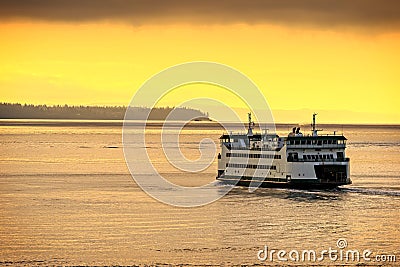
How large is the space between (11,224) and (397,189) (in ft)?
124

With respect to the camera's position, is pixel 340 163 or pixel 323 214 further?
pixel 340 163

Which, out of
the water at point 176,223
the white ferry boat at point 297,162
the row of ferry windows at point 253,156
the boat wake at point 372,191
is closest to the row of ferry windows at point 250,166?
the white ferry boat at point 297,162

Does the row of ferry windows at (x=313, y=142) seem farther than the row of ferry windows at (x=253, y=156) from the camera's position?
No

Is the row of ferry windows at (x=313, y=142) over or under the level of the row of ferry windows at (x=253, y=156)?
over

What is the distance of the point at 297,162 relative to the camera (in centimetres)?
7988

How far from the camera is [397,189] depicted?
8256 cm

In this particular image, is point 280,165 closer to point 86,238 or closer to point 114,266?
point 86,238

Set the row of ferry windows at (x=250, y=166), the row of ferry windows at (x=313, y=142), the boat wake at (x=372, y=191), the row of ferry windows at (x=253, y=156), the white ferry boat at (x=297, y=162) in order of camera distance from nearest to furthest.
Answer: the boat wake at (x=372, y=191)
the white ferry boat at (x=297, y=162)
the row of ferry windows at (x=313, y=142)
the row of ferry windows at (x=253, y=156)
the row of ferry windows at (x=250, y=166)

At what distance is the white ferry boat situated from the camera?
3137 inches

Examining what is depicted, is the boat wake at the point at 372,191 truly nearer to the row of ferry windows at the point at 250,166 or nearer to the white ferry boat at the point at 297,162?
the white ferry boat at the point at 297,162

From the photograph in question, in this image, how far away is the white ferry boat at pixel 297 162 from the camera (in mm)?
79688

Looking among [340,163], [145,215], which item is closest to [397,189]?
[340,163]

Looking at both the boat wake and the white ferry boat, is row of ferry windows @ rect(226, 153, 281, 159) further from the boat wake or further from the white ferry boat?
the boat wake

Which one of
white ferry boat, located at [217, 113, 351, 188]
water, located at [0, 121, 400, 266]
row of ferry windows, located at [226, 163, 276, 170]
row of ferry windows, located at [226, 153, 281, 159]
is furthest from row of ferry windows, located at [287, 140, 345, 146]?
water, located at [0, 121, 400, 266]
